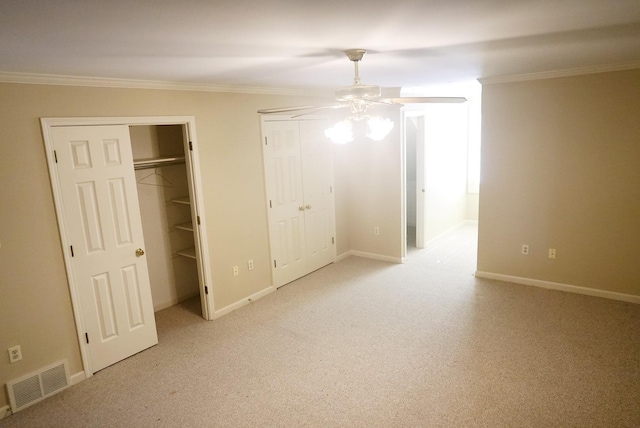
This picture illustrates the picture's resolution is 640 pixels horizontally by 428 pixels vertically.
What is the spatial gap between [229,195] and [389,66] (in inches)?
82.2

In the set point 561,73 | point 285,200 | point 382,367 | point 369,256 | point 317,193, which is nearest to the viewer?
point 382,367

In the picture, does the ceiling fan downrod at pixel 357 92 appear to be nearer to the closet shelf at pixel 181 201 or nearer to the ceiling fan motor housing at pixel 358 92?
the ceiling fan motor housing at pixel 358 92

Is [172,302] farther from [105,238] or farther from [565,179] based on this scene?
[565,179]

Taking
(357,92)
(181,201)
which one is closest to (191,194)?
(181,201)

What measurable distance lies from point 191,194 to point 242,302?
1380 mm

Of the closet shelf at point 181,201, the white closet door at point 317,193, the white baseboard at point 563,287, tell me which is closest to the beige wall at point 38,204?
the closet shelf at point 181,201

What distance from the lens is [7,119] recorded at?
276 centimetres

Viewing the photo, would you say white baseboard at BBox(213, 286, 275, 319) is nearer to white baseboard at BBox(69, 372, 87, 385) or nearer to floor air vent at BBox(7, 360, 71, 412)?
white baseboard at BBox(69, 372, 87, 385)

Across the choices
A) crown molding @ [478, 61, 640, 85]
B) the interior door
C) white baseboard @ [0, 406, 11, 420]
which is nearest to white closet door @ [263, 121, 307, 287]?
the interior door

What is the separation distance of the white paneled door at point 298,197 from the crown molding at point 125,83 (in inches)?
14.8

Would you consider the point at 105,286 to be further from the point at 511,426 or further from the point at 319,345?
the point at 511,426

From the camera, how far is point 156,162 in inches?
164

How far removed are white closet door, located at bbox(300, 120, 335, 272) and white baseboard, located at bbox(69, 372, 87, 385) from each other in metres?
2.86

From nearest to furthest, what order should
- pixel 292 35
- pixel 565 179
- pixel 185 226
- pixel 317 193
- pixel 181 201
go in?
pixel 292 35
pixel 565 179
pixel 181 201
pixel 185 226
pixel 317 193
